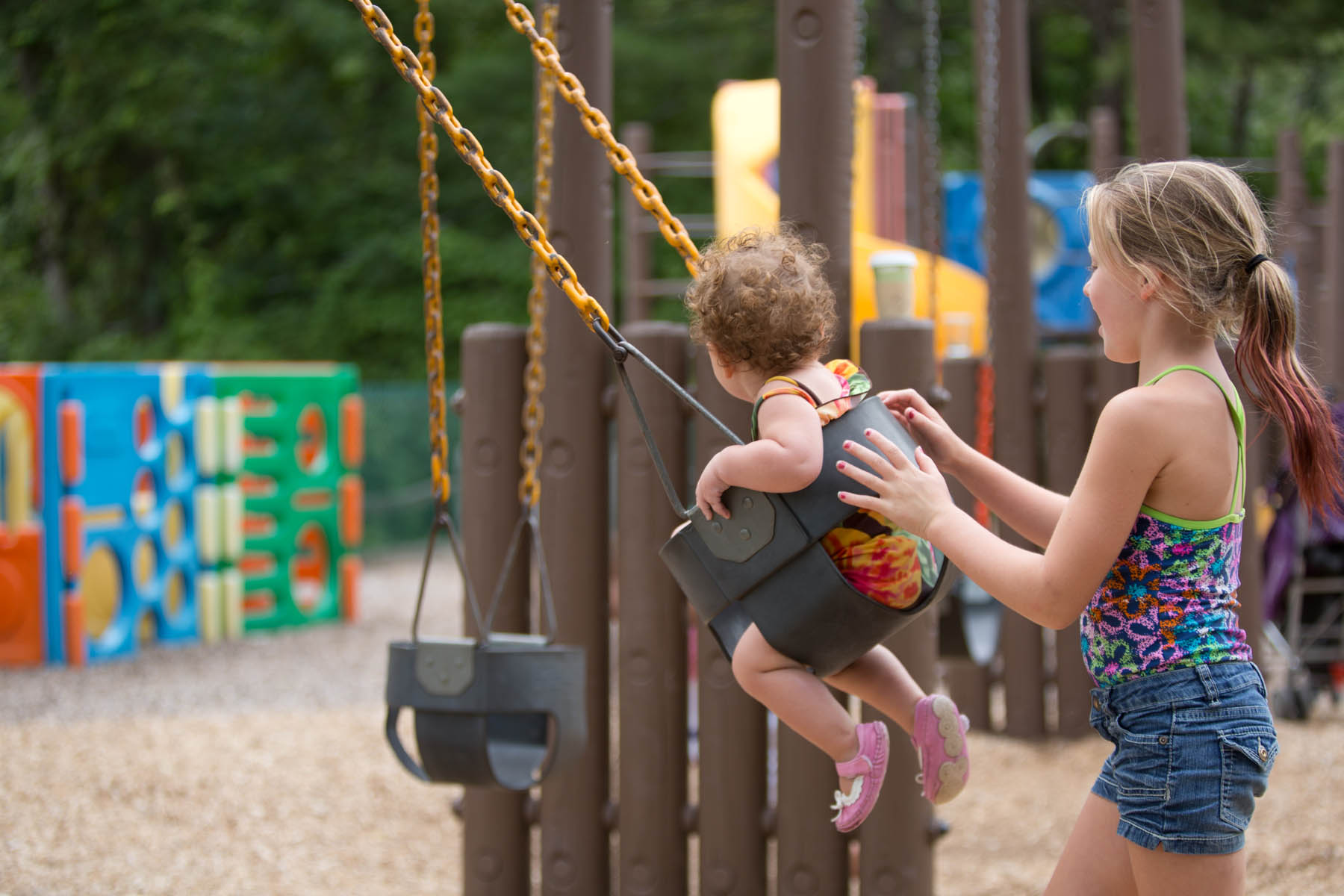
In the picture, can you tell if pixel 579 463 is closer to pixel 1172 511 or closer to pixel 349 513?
pixel 1172 511

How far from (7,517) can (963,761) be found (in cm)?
683

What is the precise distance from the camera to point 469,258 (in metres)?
17.2

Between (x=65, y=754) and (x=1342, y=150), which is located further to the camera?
(x=1342, y=150)

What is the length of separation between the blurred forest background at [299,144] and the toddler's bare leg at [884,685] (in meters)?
15.3

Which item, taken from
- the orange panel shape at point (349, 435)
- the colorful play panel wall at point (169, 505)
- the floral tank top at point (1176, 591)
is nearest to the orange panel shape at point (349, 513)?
the colorful play panel wall at point (169, 505)

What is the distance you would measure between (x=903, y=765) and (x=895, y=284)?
117cm

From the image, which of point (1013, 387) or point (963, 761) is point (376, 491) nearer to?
point (1013, 387)

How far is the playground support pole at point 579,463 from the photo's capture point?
136 inches

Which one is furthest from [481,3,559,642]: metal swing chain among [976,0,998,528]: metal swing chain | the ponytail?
[976,0,998,528]: metal swing chain

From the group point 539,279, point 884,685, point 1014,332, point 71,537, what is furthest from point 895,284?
point 71,537

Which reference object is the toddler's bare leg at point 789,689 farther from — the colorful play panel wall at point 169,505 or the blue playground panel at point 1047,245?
the blue playground panel at point 1047,245

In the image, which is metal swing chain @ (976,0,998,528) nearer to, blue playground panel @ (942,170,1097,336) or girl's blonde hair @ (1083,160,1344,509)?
girl's blonde hair @ (1083,160,1344,509)

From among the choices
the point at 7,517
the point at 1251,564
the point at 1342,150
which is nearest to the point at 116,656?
the point at 7,517

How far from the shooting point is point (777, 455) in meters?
1.98
